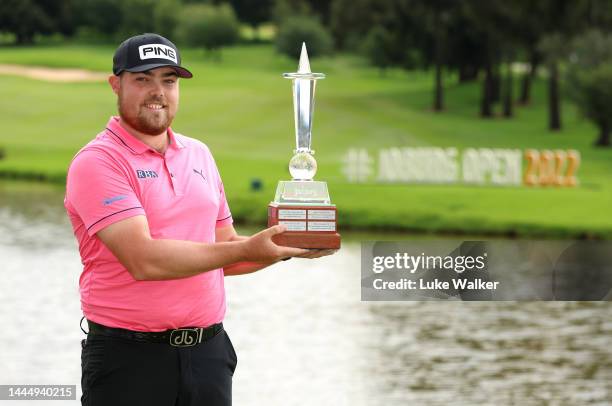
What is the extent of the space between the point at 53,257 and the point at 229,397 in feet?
85.4

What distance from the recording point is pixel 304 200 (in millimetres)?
6148

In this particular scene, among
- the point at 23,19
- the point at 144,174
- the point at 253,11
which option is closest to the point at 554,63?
the point at 23,19

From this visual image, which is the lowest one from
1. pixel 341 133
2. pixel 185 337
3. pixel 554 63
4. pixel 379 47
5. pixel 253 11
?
pixel 341 133

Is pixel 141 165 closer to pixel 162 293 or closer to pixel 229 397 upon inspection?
pixel 162 293

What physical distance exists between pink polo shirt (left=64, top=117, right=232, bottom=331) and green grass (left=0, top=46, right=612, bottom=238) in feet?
101

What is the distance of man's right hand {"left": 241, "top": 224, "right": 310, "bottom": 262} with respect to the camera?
17.8ft

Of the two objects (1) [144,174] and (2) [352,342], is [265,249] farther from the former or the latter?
(2) [352,342]

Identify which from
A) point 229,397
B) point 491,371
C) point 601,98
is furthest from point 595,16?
point 229,397

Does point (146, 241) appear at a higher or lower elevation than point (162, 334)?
higher

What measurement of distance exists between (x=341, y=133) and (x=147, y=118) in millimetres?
62187

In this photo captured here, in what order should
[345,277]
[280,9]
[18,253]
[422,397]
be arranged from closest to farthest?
1. [422,397]
2. [345,277]
3. [18,253]
4. [280,9]

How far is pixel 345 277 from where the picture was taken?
30188mm

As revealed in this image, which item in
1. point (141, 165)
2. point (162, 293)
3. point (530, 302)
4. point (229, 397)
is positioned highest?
point (141, 165)

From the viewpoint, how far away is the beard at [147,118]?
19.0ft
